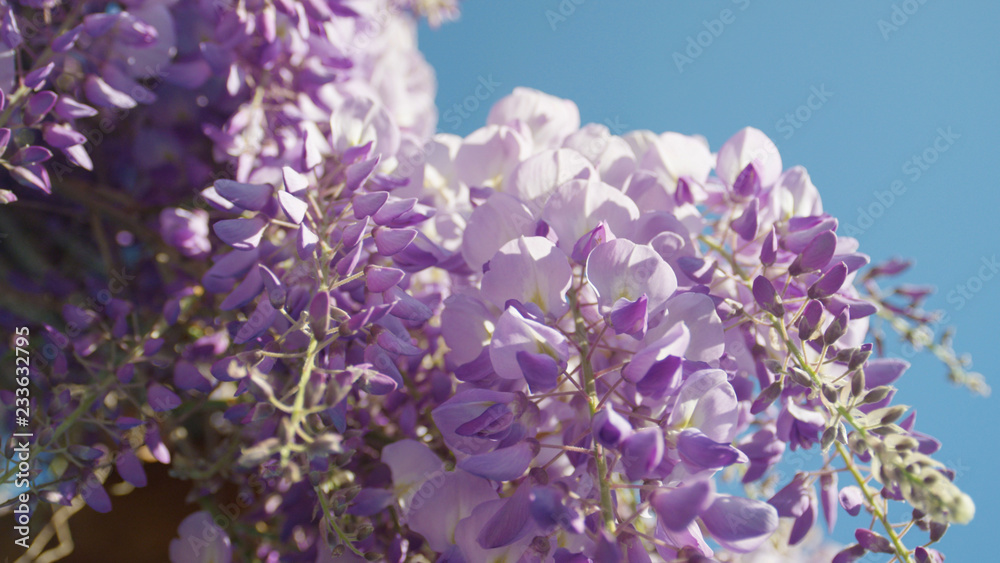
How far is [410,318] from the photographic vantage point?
39 centimetres

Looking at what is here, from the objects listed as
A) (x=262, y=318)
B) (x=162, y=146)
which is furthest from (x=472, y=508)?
(x=162, y=146)

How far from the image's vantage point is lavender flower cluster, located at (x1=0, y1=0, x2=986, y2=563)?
1.12ft

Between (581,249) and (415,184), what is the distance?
0.68 ft

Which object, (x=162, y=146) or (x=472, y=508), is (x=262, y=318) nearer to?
(x=472, y=508)

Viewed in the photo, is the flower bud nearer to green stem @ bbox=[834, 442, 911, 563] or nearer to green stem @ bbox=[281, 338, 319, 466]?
green stem @ bbox=[834, 442, 911, 563]

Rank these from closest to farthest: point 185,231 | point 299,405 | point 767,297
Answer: point 299,405, point 767,297, point 185,231

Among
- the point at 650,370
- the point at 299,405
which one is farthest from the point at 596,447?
the point at 299,405

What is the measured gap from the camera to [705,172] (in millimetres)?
567

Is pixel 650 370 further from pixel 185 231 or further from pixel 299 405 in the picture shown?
pixel 185 231

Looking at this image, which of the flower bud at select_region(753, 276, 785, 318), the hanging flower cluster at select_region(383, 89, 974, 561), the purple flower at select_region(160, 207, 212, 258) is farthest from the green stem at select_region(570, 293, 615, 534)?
the purple flower at select_region(160, 207, 212, 258)

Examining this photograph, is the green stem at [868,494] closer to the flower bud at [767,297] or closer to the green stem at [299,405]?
the flower bud at [767,297]

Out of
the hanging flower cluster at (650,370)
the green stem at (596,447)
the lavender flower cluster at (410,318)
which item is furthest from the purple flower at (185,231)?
the green stem at (596,447)

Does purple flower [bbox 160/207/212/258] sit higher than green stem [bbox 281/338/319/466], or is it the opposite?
green stem [bbox 281/338/319/466]

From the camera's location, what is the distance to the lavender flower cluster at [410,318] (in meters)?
0.34
